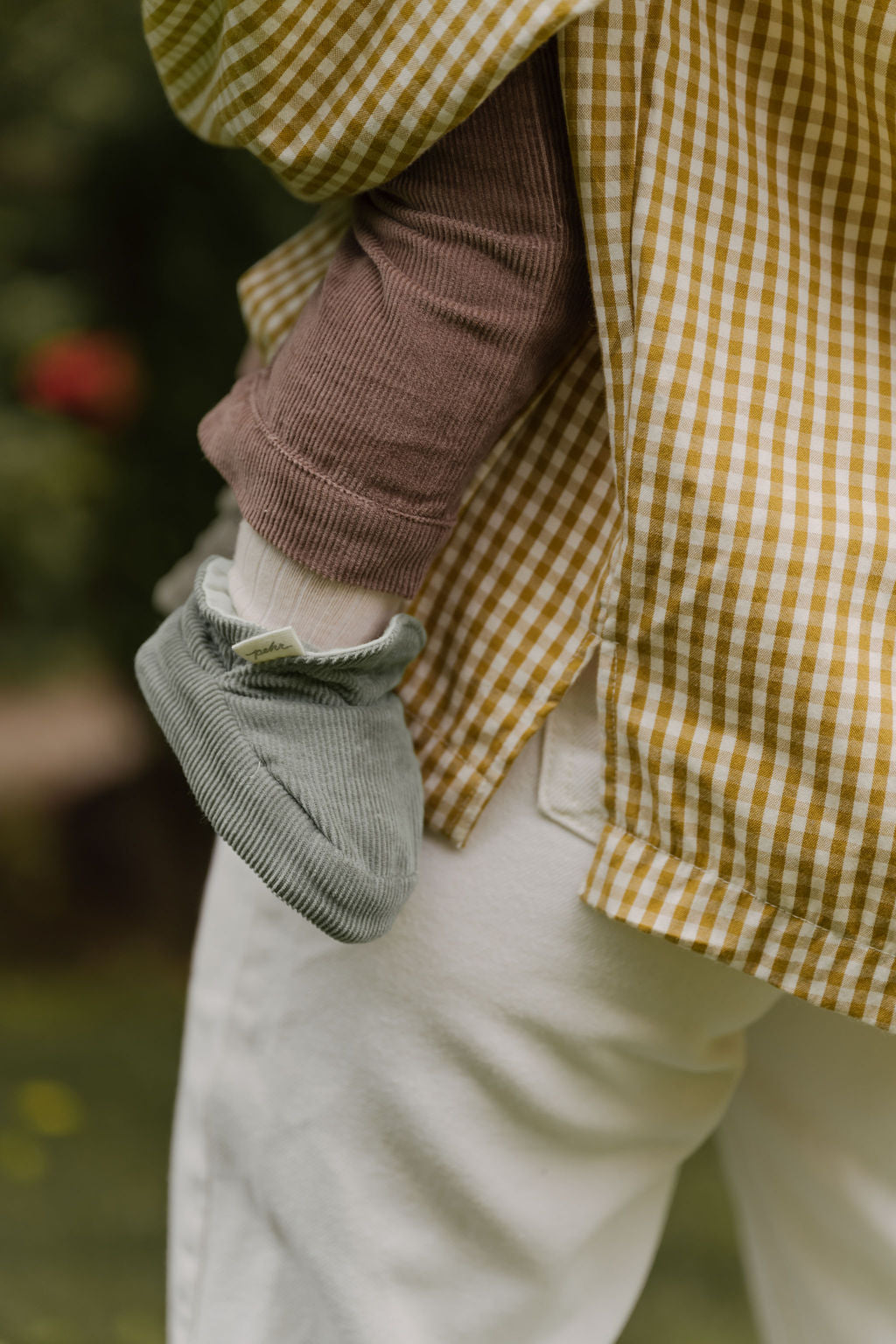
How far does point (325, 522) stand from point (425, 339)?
0.08 metres

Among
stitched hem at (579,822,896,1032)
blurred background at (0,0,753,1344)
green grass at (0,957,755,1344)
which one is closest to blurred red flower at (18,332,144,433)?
blurred background at (0,0,753,1344)

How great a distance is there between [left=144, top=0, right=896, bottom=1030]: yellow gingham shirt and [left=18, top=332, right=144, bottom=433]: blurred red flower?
69 cm

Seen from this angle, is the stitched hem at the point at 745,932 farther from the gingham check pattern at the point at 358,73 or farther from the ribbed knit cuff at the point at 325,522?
the gingham check pattern at the point at 358,73

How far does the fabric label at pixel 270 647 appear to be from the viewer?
1.47ft

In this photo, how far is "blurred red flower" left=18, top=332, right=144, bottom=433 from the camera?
116 cm

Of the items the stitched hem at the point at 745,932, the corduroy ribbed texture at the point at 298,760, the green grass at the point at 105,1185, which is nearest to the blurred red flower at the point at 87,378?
the green grass at the point at 105,1185

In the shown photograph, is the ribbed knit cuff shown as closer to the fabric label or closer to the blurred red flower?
the fabric label

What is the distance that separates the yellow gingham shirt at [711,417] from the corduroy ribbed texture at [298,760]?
67 mm

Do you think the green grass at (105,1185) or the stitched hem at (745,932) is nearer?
the stitched hem at (745,932)

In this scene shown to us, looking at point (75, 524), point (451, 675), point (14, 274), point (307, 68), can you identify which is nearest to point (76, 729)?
point (75, 524)

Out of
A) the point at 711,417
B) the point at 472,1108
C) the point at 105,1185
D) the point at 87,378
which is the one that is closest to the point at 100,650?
the point at 87,378

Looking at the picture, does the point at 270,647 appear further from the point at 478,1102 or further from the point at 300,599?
the point at 478,1102

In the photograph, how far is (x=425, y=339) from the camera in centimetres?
44

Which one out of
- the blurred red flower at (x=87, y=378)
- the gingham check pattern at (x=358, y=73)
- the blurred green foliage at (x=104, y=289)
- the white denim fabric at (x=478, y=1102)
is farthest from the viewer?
the blurred red flower at (x=87, y=378)
